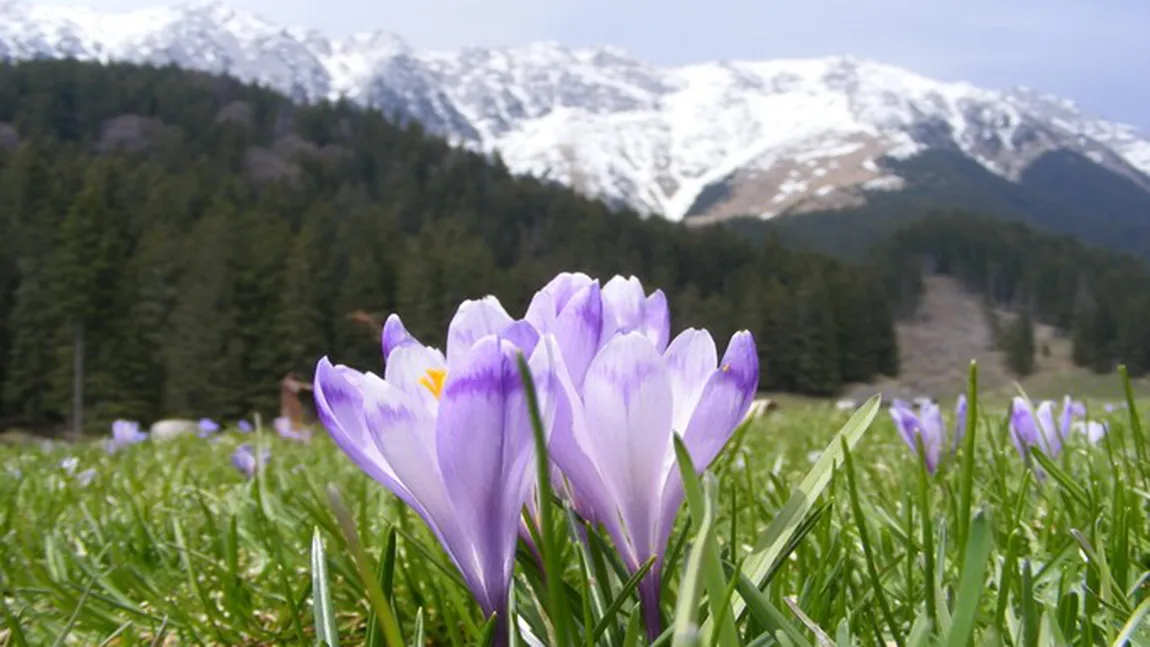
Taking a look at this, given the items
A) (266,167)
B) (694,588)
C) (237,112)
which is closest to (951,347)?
(266,167)

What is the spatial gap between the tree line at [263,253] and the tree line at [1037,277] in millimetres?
23573

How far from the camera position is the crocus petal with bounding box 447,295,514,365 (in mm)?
817

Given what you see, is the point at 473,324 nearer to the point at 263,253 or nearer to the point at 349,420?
the point at 349,420

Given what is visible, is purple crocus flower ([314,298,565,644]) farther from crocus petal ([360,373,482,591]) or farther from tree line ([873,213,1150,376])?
tree line ([873,213,1150,376])

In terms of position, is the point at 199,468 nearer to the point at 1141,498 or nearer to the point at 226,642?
the point at 226,642

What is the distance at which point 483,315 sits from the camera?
2.73 feet

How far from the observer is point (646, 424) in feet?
2.54

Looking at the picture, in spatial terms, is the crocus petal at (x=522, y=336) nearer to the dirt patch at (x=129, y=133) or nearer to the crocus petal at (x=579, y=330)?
the crocus petal at (x=579, y=330)

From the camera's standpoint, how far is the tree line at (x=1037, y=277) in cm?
9450

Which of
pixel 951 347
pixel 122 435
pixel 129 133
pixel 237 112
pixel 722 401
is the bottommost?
pixel 951 347

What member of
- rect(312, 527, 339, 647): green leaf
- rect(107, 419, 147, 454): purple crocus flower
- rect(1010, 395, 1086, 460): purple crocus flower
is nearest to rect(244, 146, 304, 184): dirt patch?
rect(107, 419, 147, 454): purple crocus flower

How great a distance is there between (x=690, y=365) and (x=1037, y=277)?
127018mm

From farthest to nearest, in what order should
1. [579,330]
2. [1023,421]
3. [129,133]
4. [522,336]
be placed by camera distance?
[129,133] < [1023,421] < [579,330] < [522,336]

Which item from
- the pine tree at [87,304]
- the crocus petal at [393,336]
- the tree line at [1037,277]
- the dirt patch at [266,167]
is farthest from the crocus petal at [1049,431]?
the dirt patch at [266,167]
